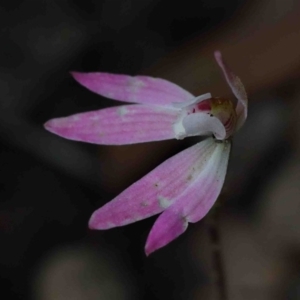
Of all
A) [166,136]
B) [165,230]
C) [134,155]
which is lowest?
[165,230]

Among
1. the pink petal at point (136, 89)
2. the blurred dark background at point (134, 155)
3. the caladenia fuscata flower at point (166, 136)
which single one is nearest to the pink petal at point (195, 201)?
the caladenia fuscata flower at point (166, 136)

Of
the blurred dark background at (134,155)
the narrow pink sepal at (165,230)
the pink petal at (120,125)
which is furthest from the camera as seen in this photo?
the blurred dark background at (134,155)

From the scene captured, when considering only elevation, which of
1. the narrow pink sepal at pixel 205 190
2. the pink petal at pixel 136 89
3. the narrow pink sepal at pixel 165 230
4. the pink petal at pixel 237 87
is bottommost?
the narrow pink sepal at pixel 165 230

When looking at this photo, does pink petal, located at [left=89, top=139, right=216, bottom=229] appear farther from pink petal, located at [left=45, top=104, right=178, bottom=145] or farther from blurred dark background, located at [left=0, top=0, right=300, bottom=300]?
blurred dark background, located at [left=0, top=0, right=300, bottom=300]

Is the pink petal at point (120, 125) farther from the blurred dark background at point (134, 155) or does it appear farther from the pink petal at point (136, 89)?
the blurred dark background at point (134, 155)

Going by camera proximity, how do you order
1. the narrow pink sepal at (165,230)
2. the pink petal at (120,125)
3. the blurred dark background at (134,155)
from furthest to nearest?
the blurred dark background at (134,155), the pink petal at (120,125), the narrow pink sepal at (165,230)

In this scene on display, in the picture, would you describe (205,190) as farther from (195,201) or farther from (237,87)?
(237,87)

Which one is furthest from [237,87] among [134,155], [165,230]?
[134,155]
